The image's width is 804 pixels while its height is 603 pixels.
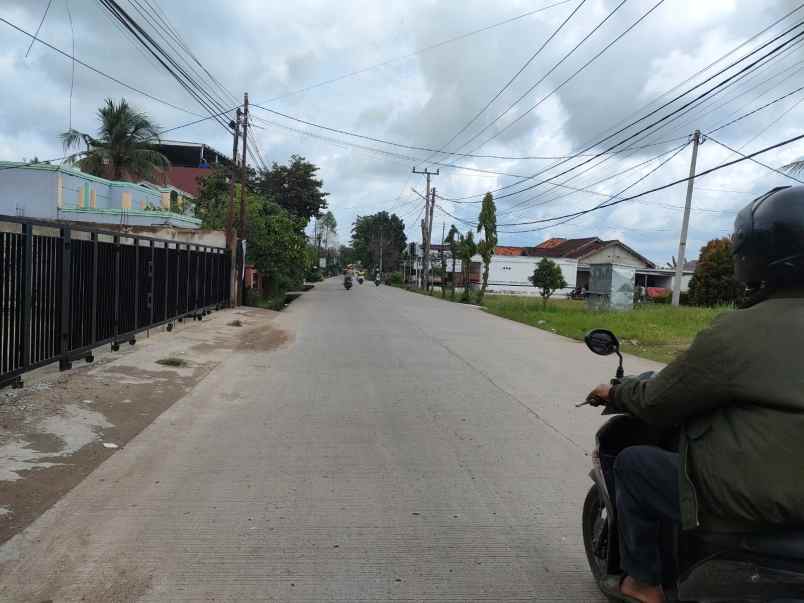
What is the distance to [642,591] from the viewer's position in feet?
8.81

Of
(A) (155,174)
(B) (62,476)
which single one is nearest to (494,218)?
(A) (155,174)

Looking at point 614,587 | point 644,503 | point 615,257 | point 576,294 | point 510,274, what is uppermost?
point 615,257

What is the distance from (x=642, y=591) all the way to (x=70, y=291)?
309 inches

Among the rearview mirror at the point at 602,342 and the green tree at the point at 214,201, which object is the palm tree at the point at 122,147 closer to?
the green tree at the point at 214,201

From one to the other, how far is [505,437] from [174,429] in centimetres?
323

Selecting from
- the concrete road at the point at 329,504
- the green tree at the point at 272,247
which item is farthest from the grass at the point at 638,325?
the green tree at the point at 272,247

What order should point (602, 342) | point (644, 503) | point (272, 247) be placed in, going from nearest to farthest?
1. point (644, 503)
2. point (602, 342)
3. point (272, 247)

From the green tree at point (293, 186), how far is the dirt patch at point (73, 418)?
34759 mm

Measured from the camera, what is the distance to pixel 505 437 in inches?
255

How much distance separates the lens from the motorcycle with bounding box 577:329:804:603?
209 cm

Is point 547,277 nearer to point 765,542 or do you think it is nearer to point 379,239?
point 765,542

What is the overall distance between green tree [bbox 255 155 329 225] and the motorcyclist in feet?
143

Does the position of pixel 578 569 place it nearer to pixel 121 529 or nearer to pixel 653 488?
pixel 653 488

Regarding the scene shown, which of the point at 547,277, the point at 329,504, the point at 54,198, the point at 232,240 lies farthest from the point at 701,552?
the point at 54,198
